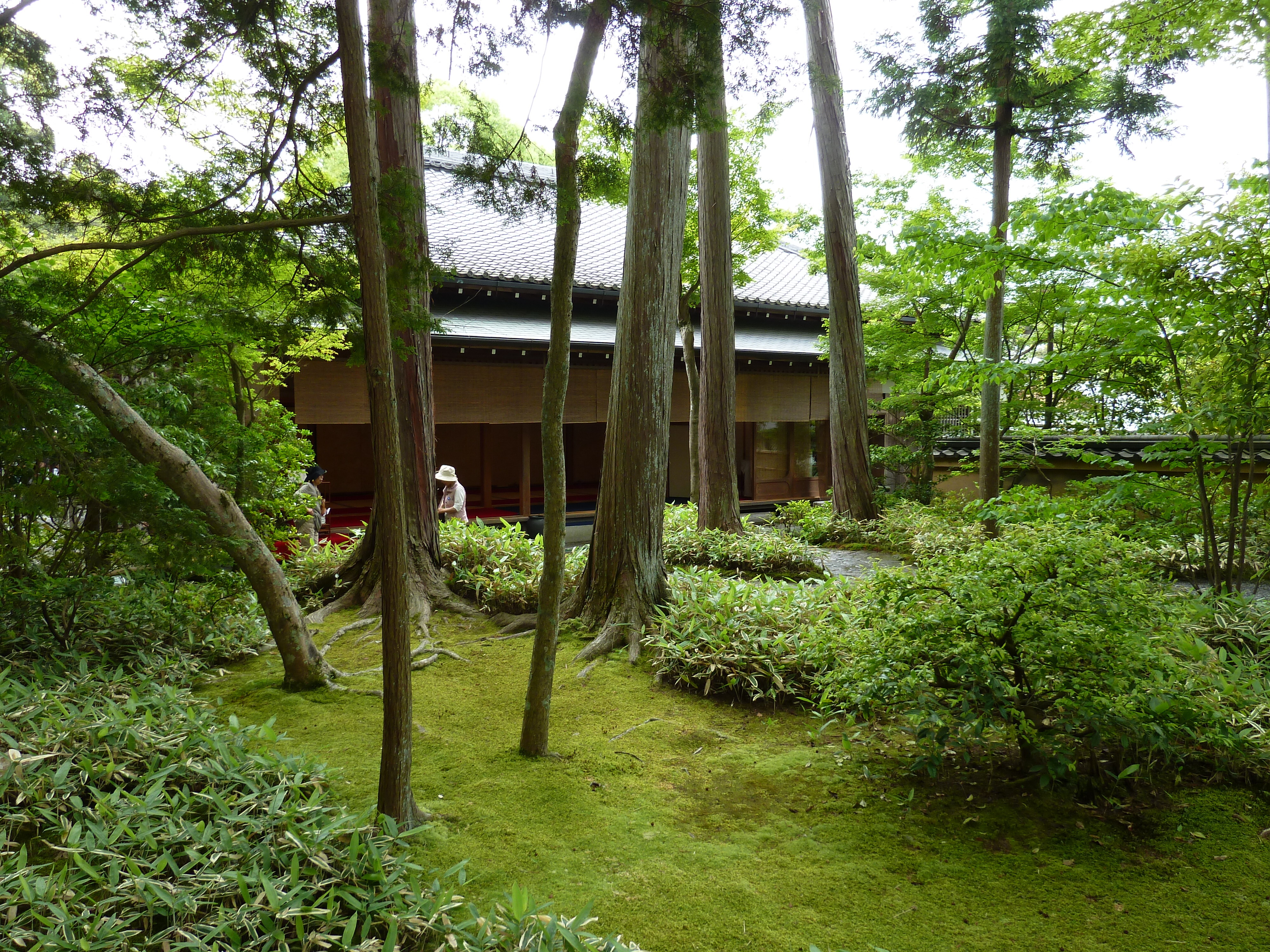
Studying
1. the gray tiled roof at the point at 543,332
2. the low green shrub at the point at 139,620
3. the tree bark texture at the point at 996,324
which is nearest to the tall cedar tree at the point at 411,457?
the low green shrub at the point at 139,620

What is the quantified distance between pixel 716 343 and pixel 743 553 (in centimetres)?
280

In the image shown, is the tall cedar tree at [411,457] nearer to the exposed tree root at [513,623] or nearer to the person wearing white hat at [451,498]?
the exposed tree root at [513,623]

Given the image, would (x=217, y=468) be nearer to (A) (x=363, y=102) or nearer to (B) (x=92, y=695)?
(B) (x=92, y=695)

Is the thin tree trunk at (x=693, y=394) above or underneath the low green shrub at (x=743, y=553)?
above

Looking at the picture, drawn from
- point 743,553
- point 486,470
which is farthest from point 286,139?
point 486,470

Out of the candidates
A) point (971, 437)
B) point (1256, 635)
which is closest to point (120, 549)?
point (1256, 635)

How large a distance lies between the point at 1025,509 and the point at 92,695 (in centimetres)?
583

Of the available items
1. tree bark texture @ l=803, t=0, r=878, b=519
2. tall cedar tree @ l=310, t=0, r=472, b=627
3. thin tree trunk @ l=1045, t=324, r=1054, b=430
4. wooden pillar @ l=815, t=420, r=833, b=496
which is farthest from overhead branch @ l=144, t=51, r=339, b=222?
wooden pillar @ l=815, t=420, r=833, b=496

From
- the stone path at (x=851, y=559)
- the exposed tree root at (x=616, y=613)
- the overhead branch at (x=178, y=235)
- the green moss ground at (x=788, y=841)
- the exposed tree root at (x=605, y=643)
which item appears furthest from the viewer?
the stone path at (x=851, y=559)

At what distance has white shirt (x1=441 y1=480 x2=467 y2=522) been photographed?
9.38m

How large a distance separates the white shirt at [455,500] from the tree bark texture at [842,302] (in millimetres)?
5221

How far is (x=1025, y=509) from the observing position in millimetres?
5660

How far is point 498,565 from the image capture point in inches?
285

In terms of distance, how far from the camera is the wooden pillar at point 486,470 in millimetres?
13117
